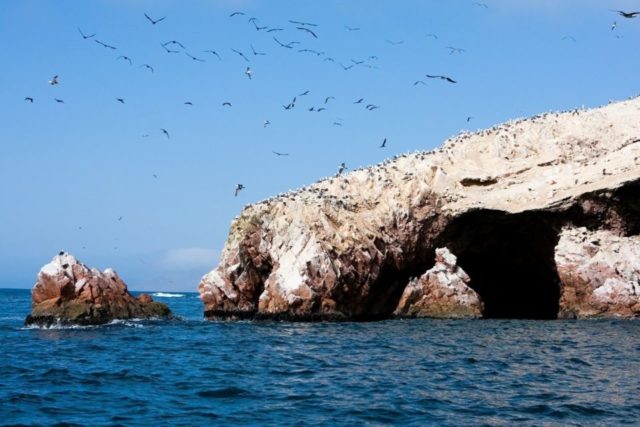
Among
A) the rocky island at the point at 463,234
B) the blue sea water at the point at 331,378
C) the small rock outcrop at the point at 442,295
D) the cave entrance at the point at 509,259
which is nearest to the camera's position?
the blue sea water at the point at 331,378

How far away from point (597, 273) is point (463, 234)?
864cm

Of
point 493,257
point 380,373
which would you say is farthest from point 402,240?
point 380,373

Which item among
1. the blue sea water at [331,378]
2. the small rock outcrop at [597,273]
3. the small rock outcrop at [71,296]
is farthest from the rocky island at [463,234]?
the blue sea water at [331,378]

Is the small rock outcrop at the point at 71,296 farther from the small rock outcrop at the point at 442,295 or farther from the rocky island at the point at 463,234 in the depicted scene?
the small rock outcrop at the point at 442,295

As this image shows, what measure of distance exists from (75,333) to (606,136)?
A: 114 feet

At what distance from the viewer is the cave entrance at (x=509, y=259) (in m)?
47.5

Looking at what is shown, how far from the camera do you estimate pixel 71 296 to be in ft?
144

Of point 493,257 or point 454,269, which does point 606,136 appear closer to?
point 493,257

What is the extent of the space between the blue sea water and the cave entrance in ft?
39.7

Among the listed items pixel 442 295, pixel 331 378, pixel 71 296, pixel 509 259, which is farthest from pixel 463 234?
pixel 331 378

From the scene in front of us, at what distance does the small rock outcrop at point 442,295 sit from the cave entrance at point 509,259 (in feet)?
9.60

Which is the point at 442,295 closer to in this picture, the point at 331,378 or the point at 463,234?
the point at 463,234

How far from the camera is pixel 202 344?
1277 inches

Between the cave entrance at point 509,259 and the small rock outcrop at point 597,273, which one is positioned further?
the cave entrance at point 509,259
